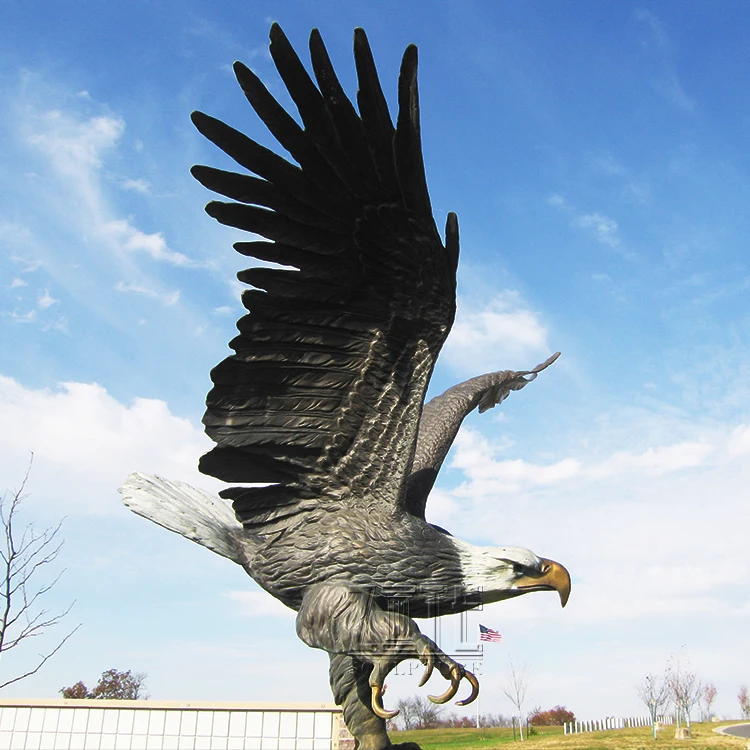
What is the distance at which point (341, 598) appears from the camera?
3.81 metres

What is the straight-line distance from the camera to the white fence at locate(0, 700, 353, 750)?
10859 millimetres

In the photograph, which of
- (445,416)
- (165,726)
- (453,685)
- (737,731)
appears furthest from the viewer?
(737,731)

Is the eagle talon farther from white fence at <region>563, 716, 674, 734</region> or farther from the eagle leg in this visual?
white fence at <region>563, 716, 674, 734</region>

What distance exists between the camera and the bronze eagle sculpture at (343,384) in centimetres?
359

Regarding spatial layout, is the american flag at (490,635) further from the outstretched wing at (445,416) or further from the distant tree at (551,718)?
the distant tree at (551,718)

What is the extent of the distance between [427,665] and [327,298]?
2.05 m

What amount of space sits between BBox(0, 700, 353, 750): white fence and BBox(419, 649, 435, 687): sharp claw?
8613mm

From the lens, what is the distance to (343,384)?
4.07 metres

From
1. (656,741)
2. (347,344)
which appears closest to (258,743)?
(347,344)

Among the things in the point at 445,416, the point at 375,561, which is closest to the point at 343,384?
the point at 375,561

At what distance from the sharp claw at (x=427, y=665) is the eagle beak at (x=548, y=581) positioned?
2.91ft

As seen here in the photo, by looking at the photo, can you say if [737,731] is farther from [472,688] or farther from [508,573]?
[472,688]

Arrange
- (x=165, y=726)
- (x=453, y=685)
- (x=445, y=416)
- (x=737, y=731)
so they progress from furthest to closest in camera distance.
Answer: (x=737, y=731) → (x=165, y=726) → (x=445, y=416) → (x=453, y=685)

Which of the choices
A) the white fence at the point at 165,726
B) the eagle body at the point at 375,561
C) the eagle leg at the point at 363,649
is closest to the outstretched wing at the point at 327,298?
the eagle body at the point at 375,561
